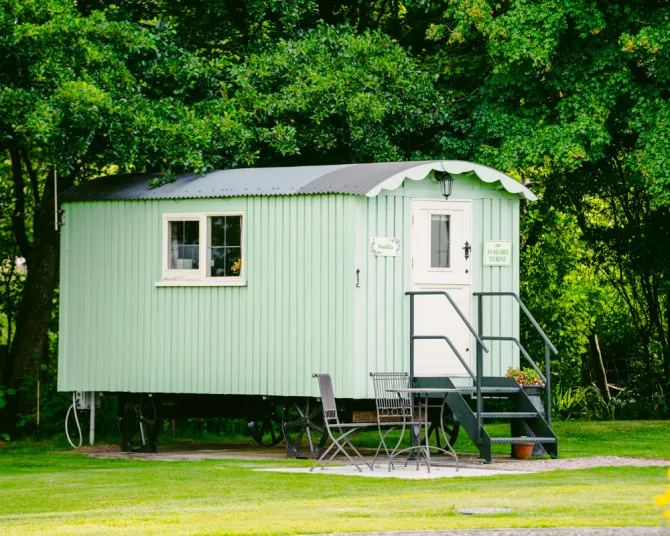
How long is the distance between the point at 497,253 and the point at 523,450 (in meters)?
2.34

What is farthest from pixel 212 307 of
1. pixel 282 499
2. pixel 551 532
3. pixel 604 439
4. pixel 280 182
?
pixel 551 532

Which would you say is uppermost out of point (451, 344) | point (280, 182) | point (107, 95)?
point (107, 95)

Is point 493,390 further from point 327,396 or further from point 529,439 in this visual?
point 327,396

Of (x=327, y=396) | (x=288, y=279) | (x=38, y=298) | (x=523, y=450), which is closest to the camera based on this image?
(x=327, y=396)

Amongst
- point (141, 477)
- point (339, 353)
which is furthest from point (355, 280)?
point (141, 477)

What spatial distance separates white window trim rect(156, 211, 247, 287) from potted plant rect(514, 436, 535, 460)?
3513 millimetres

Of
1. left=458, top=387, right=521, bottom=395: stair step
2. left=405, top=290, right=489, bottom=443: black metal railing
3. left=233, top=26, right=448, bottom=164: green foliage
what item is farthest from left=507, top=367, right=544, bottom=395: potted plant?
left=233, top=26, right=448, bottom=164: green foliage

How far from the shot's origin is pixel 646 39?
16.8m

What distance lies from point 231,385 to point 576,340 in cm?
946

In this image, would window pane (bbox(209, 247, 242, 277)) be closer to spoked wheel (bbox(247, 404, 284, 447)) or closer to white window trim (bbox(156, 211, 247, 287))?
white window trim (bbox(156, 211, 247, 287))

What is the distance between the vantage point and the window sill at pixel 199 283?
15320 mm

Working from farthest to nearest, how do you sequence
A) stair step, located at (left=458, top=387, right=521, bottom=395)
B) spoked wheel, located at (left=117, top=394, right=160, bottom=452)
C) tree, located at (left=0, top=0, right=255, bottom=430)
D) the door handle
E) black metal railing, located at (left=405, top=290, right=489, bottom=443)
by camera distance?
1. spoked wheel, located at (left=117, top=394, right=160, bottom=452)
2. tree, located at (left=0, top=0, right=255, bottom=430)
3. the door handle
4. stair step, located at (left=458, top=387, right=521, bottom=395)
5. black metal railing, located at (left=405, top=290, right=489, bottom=443)

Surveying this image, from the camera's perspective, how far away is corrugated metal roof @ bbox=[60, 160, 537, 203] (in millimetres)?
14570

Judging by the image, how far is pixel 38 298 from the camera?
20.8 meters
